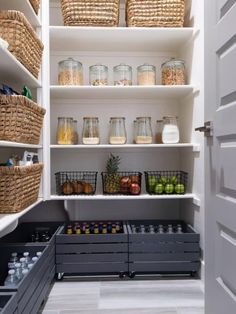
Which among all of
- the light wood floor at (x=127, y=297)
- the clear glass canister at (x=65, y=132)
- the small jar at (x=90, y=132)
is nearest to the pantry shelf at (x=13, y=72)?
the clear glass canister at (x=65, y=132)

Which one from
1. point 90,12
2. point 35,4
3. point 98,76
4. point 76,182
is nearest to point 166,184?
point 76,182

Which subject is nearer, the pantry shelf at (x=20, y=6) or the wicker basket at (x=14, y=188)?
the wicker basket at (x=14, y=188)

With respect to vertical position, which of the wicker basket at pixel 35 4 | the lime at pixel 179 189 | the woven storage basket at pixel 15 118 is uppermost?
the wicker basket at pixel 35 4

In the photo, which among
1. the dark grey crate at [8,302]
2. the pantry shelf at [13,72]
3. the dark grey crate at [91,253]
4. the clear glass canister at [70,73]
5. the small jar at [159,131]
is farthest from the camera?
the small jar at [159,131]

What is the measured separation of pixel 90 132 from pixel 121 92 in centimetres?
37

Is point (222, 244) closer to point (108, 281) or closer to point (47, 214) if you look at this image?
point (108, 281)

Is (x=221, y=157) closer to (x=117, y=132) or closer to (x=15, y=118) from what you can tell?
(x=15, y=118)

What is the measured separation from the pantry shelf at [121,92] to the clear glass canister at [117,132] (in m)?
0.21

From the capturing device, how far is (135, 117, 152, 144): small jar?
2152 millimetres

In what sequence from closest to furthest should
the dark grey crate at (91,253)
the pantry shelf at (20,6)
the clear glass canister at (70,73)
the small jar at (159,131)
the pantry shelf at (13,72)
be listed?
1. the pantry shelf at (13,72)
2. the pantry shelf at (20,6)
3. the dark grey crate at (91,253)
4. the clear glass canister at (70,73)
5. the small jar at (159,131)

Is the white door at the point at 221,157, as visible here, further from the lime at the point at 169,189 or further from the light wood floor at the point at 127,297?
the lime at the point at 169,189

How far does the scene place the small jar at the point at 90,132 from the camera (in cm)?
215

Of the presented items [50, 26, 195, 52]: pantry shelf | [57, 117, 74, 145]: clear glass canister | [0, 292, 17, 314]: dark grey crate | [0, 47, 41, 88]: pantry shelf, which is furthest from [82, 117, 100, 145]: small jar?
[0, 292, 17, 314]: dark grey crate

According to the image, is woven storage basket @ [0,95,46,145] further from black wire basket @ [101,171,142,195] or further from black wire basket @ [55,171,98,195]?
black wire basket @ [101,171,142,195]
